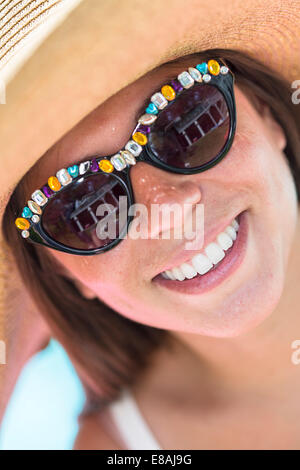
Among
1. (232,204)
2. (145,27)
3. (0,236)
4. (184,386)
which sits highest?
(145,27)

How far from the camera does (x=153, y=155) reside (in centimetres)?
117

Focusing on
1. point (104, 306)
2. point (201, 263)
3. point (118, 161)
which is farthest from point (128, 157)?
point (104, 306)

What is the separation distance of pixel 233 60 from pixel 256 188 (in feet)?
1.01

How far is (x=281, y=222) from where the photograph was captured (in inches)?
52.9

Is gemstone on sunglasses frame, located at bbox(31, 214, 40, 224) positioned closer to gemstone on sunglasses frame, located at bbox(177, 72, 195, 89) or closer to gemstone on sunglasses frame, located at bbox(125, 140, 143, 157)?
gemstone on sunglasses frame, located at bbox(125, 140, 143, 157)

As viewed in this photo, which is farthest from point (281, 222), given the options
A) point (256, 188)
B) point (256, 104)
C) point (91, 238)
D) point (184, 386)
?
point (184, 386)

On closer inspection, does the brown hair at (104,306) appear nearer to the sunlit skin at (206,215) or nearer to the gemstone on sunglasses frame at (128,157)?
the sunlit skin at (206,215)

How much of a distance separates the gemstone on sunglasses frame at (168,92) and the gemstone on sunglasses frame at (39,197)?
332 mm

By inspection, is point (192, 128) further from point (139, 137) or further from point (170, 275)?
point (170, 275)

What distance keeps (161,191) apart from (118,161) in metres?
0.11

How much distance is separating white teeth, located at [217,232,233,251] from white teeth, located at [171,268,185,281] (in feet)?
0.39

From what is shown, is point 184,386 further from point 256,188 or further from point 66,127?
point 66,127

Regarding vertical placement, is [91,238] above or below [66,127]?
below

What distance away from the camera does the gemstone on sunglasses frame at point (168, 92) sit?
1.14 m
